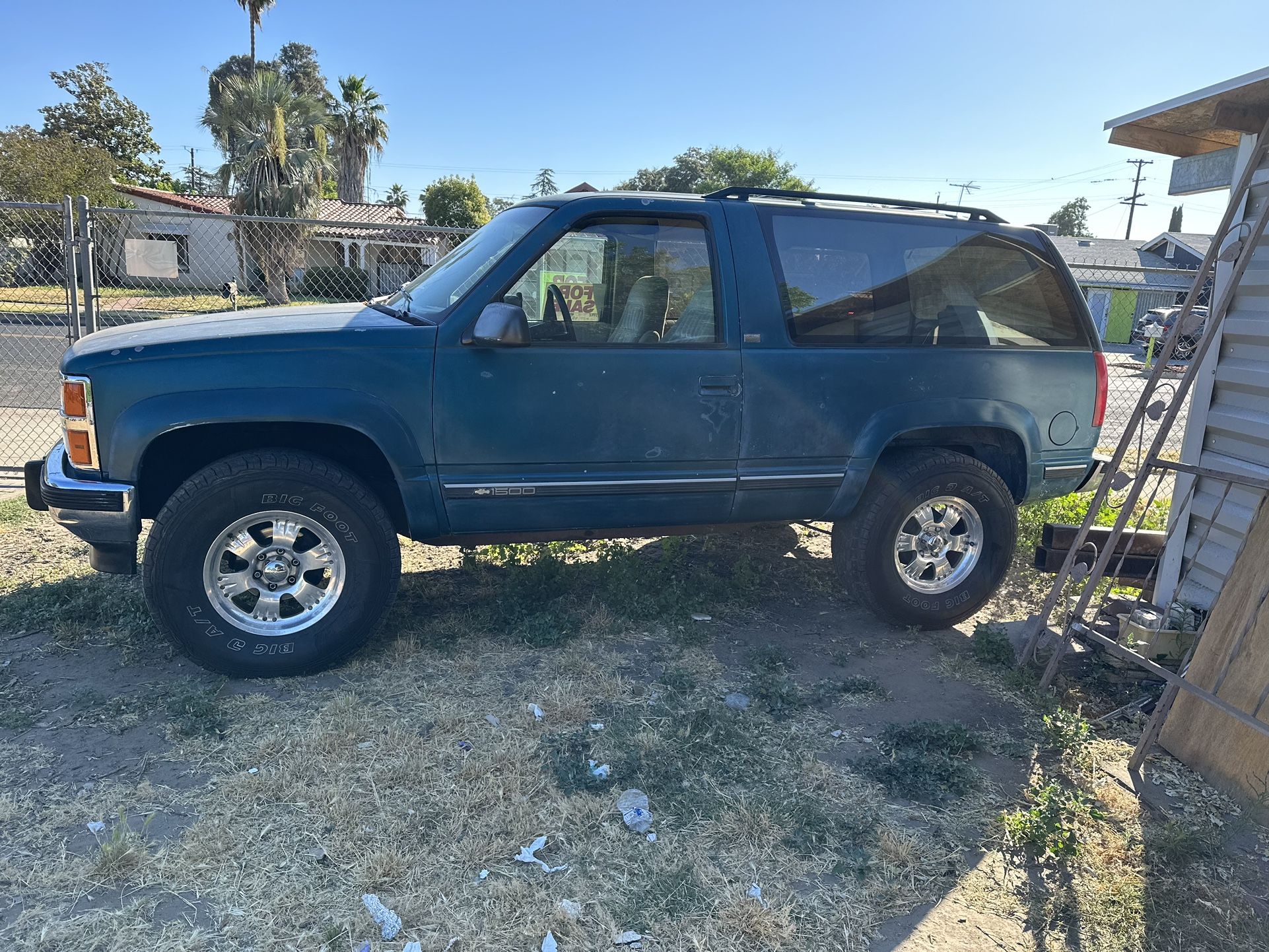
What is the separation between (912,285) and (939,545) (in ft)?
4.56

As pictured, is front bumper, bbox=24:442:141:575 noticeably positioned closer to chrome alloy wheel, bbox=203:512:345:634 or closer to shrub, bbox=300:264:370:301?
chrome alloy wheel, bbox=203:512:345:634

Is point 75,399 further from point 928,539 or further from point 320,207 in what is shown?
point 320,207

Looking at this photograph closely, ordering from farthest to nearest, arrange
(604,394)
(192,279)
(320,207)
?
(320,207) → (192,279) → (604,394)

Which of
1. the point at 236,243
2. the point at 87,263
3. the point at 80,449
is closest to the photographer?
the point at 80,449

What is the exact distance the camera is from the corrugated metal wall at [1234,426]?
4.08 metres

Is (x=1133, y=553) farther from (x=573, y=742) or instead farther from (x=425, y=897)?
(x=425, y=897)

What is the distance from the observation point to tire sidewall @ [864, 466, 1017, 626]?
4.49 metres

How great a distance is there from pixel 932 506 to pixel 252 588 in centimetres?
337

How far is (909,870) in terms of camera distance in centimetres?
279

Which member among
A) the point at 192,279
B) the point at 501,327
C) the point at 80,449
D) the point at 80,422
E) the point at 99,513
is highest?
the point at 501,327

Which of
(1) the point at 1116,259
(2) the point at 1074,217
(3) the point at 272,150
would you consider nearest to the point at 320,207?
(3) the point at 272,150

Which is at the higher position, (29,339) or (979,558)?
(979,558)

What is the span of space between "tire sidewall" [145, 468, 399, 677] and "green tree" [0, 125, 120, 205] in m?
27.8

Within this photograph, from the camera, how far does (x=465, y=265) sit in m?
4.20
